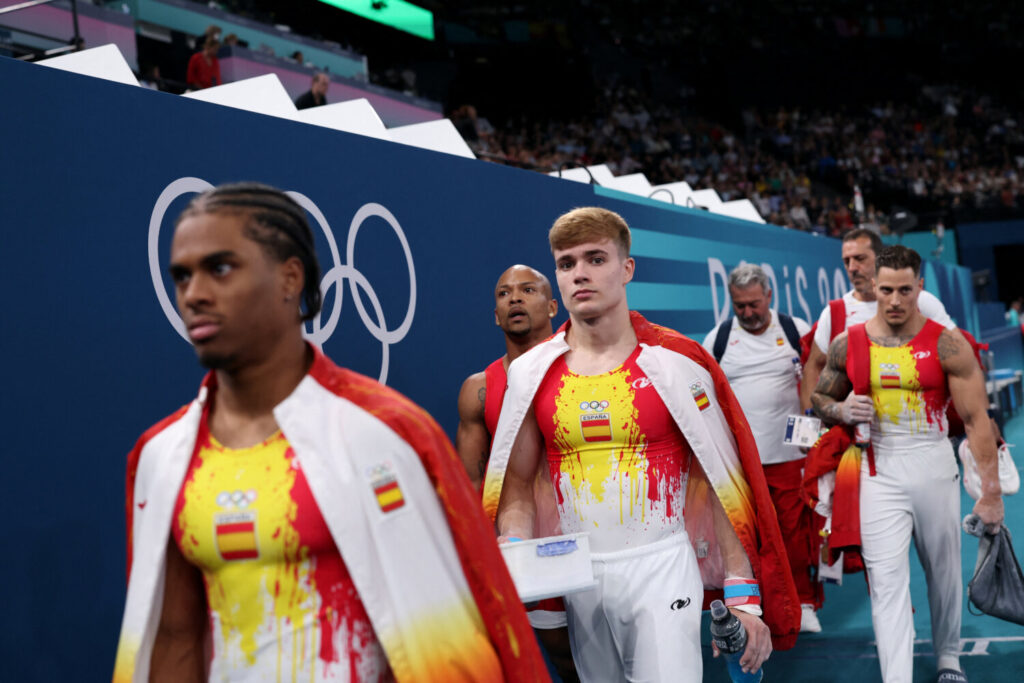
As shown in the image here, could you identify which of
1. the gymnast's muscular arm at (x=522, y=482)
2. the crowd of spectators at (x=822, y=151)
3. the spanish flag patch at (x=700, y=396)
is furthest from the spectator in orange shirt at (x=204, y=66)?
the crowd of spectators at (x=822, y=151)

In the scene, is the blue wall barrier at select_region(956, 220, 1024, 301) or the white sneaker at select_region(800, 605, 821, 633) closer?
the white sneaker at select_region(800, 605, 821, 633)

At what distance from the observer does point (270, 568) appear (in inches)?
77.4

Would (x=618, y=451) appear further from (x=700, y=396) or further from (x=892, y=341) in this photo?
(x=892, y=341)

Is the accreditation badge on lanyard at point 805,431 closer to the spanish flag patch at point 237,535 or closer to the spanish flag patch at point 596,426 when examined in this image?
the spanish flag patch at point 596,426

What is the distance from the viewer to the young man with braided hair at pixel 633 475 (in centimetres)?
335

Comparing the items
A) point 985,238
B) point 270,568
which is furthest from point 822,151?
point 270,568

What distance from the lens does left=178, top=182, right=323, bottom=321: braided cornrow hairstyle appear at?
1.98m

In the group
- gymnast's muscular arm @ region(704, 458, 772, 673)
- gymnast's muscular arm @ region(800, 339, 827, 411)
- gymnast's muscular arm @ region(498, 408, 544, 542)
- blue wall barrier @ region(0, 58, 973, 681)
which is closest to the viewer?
blue wall barrier @ region(0, 58, 973, 681)

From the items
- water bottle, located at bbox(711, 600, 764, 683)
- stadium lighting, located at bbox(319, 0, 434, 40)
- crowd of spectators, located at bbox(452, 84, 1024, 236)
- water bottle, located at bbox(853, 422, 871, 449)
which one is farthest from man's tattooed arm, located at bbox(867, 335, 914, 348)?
crowd of spectators, located at bbox(452, 84, 1024, 236)

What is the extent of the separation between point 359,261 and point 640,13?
103 ft

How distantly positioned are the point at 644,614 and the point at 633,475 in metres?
0.44

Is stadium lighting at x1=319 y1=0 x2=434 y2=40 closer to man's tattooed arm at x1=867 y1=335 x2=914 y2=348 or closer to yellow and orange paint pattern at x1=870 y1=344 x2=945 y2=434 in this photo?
man's tattooed arm at x1=867 y1=335 x2=914 y2=348

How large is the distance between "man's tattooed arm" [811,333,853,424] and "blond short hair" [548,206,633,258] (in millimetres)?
2410

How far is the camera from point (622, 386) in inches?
135
